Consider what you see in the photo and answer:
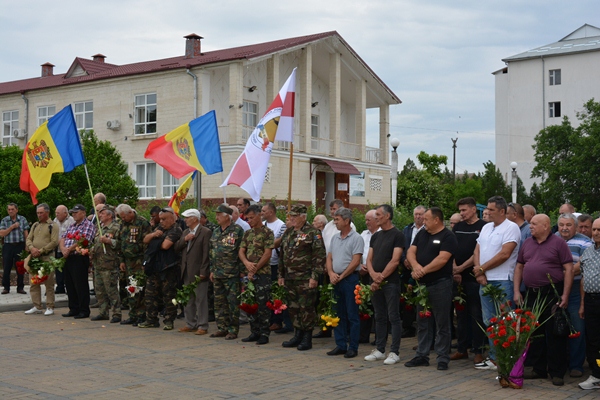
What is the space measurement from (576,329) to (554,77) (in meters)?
61.2

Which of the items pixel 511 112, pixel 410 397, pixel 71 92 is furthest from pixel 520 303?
pixel 511 112

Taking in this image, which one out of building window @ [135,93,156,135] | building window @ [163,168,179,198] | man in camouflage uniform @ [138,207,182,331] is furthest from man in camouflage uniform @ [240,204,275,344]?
building window @ [135,93,156,135]

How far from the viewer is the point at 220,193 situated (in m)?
32.4

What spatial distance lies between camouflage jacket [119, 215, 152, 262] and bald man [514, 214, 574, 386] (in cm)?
680

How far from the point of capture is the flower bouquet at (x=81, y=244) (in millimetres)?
13656

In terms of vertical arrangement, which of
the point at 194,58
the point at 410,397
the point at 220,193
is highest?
the point at 194,58

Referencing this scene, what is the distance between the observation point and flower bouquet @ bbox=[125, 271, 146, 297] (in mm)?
12773

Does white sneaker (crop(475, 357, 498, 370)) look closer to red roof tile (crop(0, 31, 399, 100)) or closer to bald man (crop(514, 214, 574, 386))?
bald man (crop(514, 214, 574, 386))

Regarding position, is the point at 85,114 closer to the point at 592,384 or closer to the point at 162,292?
the point at 162,292

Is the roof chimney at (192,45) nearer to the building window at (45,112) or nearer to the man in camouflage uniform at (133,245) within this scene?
the building window at (45,112)

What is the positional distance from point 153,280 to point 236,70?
2048cm

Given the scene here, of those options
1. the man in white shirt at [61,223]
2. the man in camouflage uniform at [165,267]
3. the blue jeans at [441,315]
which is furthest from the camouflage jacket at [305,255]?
the man in white shirt at [61,223]

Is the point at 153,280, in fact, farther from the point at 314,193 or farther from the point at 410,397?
the point at 314,193

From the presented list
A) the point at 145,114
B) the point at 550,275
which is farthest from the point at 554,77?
the point at 550,275
